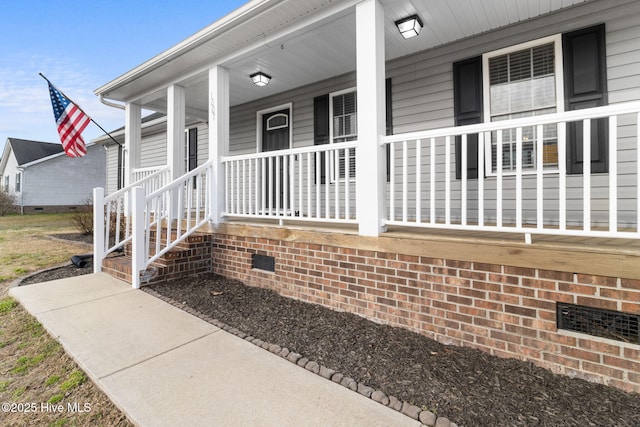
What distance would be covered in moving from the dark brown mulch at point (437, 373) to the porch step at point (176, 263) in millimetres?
1111

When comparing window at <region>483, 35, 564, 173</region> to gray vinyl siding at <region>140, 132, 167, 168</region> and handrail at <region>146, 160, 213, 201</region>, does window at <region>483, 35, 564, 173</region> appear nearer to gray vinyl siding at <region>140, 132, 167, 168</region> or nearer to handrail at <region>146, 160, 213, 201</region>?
handrail at <region>146, 160, 213, 201</region>

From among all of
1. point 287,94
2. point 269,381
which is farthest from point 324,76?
point 269,381

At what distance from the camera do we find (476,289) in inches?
96.3

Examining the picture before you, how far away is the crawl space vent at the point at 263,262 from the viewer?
12.7 feet

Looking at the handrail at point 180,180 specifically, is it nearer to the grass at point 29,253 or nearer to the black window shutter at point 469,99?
the grass at point 29,253

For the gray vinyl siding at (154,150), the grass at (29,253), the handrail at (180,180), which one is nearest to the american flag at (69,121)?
the grass at (29,253)

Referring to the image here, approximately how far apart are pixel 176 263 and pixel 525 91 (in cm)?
482

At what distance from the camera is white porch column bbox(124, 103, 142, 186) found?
6340 millimetres

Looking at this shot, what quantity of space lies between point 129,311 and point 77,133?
480 cm

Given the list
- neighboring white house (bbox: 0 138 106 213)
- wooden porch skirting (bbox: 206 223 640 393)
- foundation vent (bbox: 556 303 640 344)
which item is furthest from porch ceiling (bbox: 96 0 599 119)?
neighboring white house (bbox: 0 138 106 213)

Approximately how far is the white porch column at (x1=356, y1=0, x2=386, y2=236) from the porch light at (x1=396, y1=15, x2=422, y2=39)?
1.77ft

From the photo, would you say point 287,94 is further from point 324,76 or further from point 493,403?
point 493,403

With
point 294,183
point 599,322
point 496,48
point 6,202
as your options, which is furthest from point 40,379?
point 6,202

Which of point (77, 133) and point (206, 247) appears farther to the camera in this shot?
point (77, 133)
